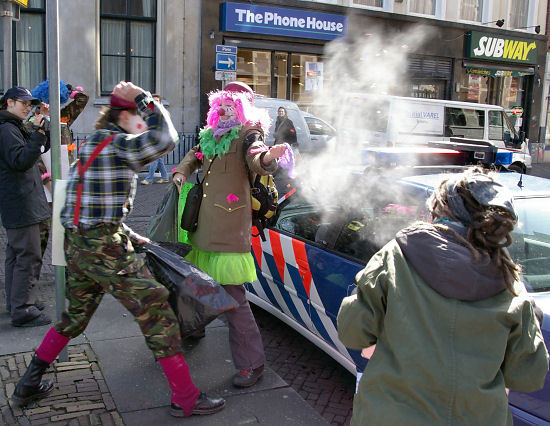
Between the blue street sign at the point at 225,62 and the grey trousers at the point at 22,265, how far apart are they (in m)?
9.55

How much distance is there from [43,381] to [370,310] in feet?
7.81

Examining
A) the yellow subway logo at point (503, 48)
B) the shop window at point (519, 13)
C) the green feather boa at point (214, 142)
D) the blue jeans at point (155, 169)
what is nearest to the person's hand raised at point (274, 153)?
the green feather boa at point (214, 142)

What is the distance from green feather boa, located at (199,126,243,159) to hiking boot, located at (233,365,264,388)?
138cm

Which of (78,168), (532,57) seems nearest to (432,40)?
(532,57)

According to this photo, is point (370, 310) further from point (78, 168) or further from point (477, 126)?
point (477, 126)

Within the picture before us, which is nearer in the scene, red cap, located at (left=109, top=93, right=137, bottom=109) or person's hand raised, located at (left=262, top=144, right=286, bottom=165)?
red cap, located at (left=109, top=93, right=137, bottom=109)

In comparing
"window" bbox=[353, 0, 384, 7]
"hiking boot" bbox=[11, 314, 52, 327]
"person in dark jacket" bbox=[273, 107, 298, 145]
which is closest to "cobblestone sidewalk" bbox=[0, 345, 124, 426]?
"hiking boot" bbox=[11, 314, 52, 327]

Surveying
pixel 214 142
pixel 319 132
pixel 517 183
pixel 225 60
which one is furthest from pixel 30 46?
pixel 517 183

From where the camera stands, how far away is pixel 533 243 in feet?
10.6

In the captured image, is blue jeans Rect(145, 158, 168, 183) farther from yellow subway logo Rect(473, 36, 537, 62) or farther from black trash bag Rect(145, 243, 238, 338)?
yellow subway logo Rect(473, 36, 537, 62)

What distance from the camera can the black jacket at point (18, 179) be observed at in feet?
13.5

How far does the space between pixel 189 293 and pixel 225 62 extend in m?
11.0

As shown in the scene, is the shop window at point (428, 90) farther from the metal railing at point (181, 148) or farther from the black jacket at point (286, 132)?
the black jacket at point (286, 132)

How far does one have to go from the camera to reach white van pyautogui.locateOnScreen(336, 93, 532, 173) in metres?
11.9
